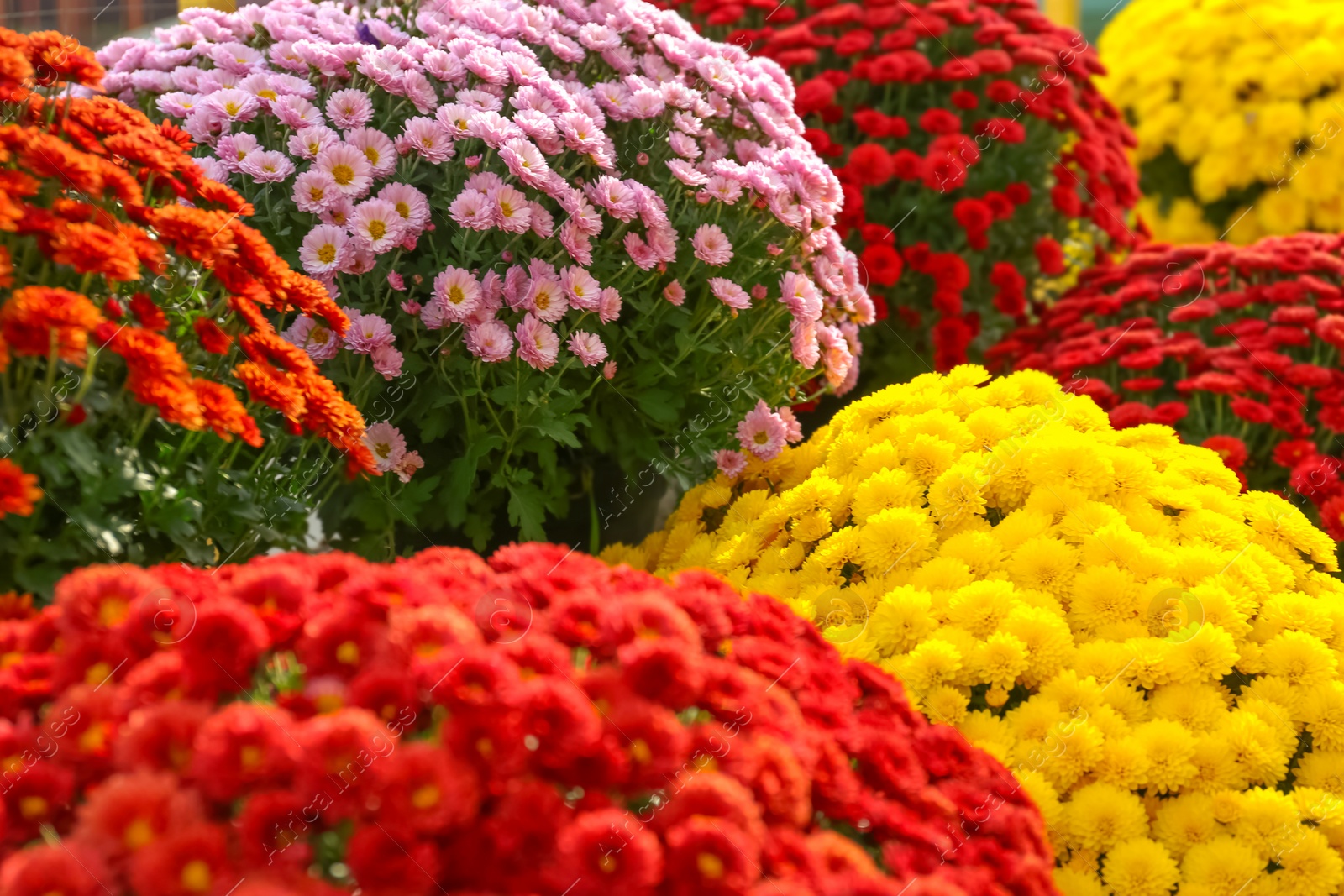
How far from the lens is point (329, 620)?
1.31 metres

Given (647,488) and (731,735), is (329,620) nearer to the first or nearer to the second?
(731,735)

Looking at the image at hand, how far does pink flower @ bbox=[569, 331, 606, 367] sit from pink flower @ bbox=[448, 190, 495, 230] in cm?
31

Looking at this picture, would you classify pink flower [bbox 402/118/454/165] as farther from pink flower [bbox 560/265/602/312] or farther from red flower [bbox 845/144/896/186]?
red flower [bbox 845/144/896/186]

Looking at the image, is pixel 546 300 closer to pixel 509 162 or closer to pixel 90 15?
pixel 509 162

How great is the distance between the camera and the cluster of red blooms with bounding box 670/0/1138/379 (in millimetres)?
3867

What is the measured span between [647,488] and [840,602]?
1.06 metres

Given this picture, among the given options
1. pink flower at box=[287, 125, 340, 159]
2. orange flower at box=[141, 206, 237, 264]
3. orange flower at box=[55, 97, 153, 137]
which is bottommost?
pink flower at box=[287, 125, 340, 159]

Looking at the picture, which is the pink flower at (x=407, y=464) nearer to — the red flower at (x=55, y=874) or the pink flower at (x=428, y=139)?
the pink flower at (x=428, y=139)

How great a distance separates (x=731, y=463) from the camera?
2871mm

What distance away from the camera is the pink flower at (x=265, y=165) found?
8.15ft

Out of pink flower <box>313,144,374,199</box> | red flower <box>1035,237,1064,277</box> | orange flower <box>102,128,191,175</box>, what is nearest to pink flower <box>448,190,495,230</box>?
pink flower <box>313,144,374,199</box>

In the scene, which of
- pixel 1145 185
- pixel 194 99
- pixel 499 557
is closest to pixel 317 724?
pixel 499 557

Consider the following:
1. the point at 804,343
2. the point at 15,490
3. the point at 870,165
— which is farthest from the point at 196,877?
the point at 870,165

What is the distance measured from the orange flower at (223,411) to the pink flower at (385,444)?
2.35 feet
